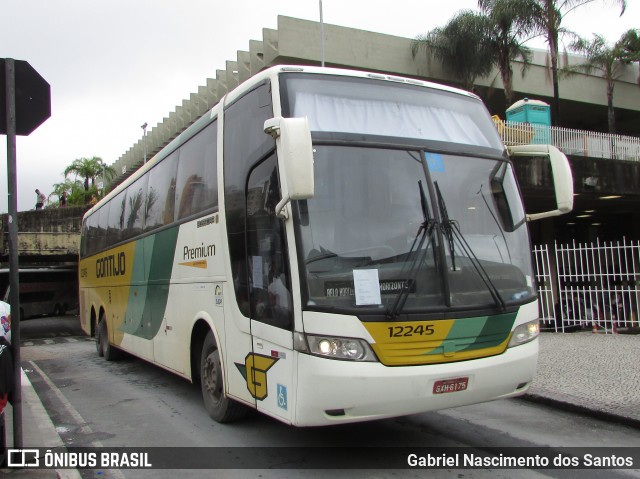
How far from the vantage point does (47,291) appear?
110ft

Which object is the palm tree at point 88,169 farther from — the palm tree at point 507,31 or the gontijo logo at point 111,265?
the gontijo logo at point 111,265

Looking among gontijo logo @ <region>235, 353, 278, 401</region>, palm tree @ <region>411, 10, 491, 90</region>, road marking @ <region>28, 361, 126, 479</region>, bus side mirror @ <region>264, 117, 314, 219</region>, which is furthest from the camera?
palm tree @ <region>411, 10, 491, 90</region>

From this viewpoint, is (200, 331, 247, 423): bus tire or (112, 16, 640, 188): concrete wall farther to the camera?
(112, 16, 640, 188): concrete wall

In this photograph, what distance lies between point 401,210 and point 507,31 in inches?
983

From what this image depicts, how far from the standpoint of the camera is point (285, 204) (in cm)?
436

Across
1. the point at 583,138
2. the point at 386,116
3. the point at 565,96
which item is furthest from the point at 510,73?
the point at 386,116

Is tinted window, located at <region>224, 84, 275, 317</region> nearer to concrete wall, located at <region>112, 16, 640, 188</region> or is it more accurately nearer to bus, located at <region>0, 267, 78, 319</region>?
concrete wall, located at <region>112, 16, 640, 188</region>

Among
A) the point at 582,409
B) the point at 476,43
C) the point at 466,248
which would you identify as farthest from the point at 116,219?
the point at 476,43

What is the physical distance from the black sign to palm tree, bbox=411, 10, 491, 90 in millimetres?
24254

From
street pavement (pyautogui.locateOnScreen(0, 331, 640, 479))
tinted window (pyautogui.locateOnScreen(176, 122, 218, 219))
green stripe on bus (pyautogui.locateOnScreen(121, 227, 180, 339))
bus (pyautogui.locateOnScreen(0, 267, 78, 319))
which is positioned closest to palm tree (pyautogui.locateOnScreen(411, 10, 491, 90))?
street pavement (pyautogui.locateOnScreen(0, 331, 640, 479))

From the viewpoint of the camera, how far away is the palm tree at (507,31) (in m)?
25.4

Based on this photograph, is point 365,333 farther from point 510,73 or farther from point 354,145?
point 510,73

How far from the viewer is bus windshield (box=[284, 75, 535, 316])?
4434 mm

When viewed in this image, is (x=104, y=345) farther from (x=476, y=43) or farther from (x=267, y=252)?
(x=476, y=43)
